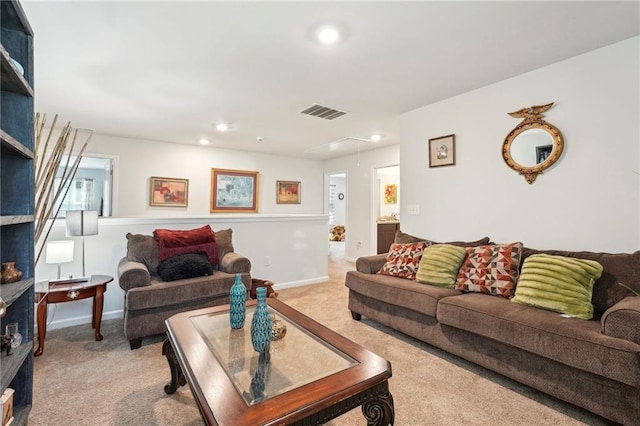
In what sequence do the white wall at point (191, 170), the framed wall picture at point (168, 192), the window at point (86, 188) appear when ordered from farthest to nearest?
the window at point (86, 188), the framed wall picture at point (168, 192), the white wall at point (191, 170)

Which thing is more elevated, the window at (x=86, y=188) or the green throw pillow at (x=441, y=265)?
the window at (x=86, y=188)

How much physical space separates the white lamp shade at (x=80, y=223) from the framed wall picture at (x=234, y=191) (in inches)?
119

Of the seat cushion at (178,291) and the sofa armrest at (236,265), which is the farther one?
the sofa armrest at (236,265)

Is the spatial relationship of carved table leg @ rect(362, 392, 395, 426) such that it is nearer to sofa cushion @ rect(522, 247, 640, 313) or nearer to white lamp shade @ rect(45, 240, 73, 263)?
sofa cushion @ rect(522, 247, 640, 313)

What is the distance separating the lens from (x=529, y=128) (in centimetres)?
264

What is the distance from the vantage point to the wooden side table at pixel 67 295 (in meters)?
2.32

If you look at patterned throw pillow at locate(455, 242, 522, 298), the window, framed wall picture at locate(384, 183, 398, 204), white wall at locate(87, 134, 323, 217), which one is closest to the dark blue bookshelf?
patterned throw pillow at locate(455, 242, 522, 298)

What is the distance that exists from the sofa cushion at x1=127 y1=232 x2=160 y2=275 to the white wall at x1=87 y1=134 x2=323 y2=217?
7.51 feet

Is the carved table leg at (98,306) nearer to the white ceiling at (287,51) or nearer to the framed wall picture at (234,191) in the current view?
the white ceiling at (287,51)

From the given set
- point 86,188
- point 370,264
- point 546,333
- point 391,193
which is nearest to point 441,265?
point 370,264

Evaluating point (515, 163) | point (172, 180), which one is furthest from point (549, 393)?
point (172, 180)

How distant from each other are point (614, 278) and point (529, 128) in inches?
52.8

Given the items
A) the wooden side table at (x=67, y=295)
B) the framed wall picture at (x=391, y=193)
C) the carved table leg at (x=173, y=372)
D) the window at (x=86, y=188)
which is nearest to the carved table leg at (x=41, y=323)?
the wooden side table at (x=67, y=295)

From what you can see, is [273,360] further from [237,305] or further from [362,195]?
[362,195]
